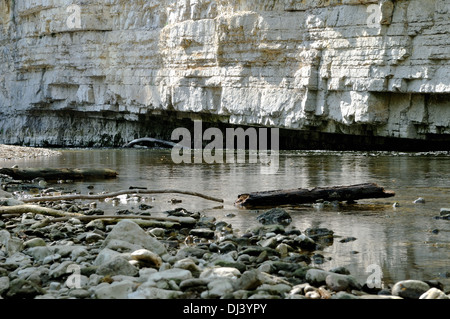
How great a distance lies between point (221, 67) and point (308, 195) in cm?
1822

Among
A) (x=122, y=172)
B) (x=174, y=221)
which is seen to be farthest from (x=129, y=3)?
(x=174, y=221)

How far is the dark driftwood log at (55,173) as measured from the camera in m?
14.0

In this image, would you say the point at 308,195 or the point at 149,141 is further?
the point at 149,141

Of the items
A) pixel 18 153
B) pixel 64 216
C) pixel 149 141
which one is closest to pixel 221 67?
pixel 149 141

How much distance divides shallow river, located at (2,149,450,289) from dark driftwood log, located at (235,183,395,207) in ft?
0.60

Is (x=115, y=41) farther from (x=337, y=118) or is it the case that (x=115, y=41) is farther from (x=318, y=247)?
(x=318, y=247)

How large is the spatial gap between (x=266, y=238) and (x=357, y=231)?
1279 mm

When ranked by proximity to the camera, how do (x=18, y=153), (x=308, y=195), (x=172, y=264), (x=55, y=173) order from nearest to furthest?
(x=172, y=264) < (x=308, y=195) < (x=55, y=173) < (x=18, y=153)

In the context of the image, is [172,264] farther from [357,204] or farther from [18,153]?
[18,153]

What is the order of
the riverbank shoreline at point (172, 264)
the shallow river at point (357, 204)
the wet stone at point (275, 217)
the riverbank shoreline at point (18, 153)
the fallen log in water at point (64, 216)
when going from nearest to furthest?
1. the riverbank shoreline at point (172, 264)
2. the shallow river at point (357, 204)
3. the fallen log in water at point (64, 216)
4. the wet stone at point (275, 217)
5. the riverbank shoreline at point (18, 153)

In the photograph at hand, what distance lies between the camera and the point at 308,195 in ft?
31.8

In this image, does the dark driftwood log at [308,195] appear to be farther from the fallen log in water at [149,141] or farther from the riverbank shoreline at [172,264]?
the fallen log in water at [149,141]

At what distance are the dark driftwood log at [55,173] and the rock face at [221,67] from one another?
35.6ft

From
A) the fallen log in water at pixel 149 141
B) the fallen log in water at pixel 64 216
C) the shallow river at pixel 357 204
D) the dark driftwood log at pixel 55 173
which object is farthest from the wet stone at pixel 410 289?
the fallen log in water at pixel 149 141
